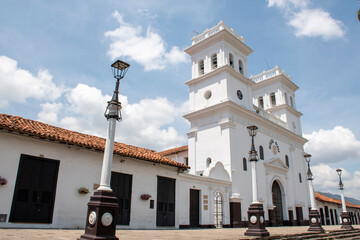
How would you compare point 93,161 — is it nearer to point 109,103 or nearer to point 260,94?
point 109,103

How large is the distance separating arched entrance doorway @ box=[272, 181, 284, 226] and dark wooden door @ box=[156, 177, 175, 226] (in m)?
13.7

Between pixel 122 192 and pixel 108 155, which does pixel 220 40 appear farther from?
pixel 108 155

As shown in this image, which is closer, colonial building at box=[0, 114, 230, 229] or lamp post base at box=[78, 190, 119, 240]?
lamp post base at box=[78, 190, 119, 240]

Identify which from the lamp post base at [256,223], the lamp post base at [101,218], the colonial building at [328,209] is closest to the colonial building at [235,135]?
the lamp post base at [256,223]

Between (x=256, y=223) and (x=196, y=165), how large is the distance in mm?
13101

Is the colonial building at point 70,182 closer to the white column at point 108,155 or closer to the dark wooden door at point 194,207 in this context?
the dark wooden door at point 194,207

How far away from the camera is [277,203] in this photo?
92.0 feet

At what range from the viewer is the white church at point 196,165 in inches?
482

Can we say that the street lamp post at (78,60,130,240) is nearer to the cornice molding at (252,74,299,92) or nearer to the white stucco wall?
the white stucco wall

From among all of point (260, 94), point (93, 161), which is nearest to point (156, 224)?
point (93, 161)

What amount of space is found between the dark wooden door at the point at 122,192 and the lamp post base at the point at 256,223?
6381mm

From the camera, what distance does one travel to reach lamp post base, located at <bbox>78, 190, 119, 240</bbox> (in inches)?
266

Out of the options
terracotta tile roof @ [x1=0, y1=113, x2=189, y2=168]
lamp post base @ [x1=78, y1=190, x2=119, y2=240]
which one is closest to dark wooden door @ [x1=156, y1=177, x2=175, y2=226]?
terracotta tile roof @ [x1=0, y1=113, x2=189, y2=168]

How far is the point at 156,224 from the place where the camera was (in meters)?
16.5
